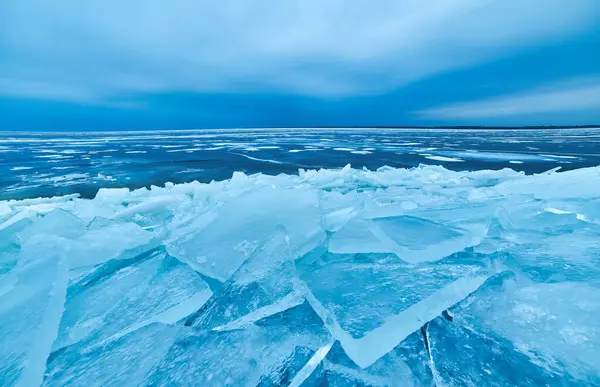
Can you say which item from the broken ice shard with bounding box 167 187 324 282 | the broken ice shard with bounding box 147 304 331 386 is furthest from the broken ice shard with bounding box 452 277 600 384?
the broken ice shard with bounding box 167 187 324 282

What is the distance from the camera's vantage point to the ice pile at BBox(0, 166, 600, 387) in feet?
3.10

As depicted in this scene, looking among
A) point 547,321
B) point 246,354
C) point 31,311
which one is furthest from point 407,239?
point 31,311

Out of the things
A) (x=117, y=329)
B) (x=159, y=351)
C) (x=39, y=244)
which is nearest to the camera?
(x=159, y=351)

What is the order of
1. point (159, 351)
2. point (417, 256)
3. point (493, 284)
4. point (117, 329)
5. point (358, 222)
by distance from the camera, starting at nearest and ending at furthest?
point (159, 351)
point (117, 329)
point (493, 284)
point (417, 256)
point (358, 222)

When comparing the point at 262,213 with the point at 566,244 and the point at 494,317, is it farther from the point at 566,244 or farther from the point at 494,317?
the point at 566,244

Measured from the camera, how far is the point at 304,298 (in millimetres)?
1227

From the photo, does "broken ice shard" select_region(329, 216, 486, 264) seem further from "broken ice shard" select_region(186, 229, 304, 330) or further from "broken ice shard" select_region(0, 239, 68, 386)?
"broken ice shard" select_region(0, 239, 68, 386)

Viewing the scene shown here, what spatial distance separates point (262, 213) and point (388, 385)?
1103 millimetres

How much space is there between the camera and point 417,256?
138 cm

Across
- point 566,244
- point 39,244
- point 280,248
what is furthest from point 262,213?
point 566,244

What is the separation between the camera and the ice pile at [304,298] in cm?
94

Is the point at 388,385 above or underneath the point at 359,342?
underneath

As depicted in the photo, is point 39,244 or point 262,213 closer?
point 39,244

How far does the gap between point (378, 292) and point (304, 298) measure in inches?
12.2
